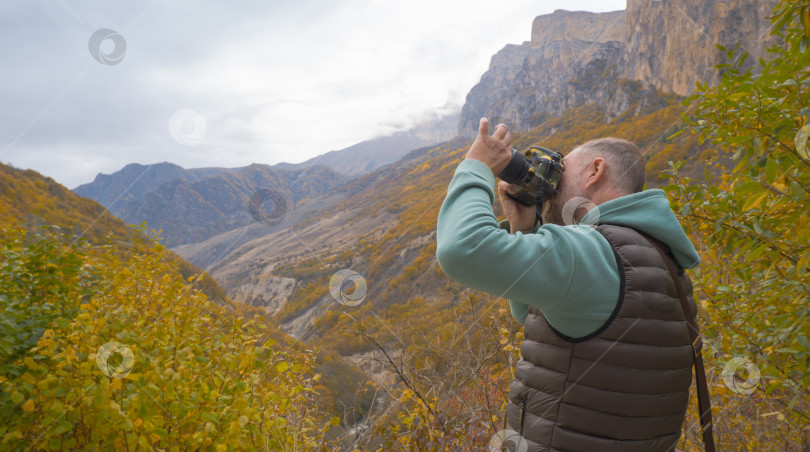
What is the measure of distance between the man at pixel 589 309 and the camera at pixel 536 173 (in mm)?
172

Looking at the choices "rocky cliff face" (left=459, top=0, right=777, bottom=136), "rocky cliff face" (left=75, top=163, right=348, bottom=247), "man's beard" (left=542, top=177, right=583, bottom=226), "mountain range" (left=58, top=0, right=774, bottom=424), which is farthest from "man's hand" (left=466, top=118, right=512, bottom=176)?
"rocky cliff face" (left=75, top=163, right=348, bottom=247)

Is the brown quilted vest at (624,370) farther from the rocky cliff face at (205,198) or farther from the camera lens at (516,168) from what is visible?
the rocky cliff face at (205,198)

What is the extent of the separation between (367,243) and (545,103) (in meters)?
53.3

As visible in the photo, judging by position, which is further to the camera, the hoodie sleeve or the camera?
the camera

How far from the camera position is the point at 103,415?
1397 millimetres

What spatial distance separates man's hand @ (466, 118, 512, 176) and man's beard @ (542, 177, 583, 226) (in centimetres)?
23

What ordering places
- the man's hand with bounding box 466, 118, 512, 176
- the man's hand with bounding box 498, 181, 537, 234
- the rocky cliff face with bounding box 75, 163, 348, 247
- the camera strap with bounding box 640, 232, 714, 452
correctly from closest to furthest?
the camera strap with bounding box 640, 232, 714, 452 → the man's hand with bounding box 466, 118, 512, 176 → the man's hand with bounding box 498, 181, 537, 234 → the rocky cliff face with bounding box 75, 163, 348, 247

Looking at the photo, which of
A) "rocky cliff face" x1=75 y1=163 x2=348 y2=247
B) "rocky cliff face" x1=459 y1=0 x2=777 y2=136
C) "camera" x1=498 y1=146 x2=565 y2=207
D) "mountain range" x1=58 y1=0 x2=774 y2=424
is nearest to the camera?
"camera" x1=498 y1=146 x2=565 y2=207

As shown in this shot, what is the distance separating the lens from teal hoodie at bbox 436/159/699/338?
0.91m

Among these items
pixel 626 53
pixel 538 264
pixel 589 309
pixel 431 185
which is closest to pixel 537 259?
pixel 538 264

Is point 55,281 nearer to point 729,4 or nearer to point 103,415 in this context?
point 103,415

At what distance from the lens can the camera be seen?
127cm

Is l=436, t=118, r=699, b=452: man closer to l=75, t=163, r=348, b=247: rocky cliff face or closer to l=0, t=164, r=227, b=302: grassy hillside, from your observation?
l=0, t=164, r=227, b=302: grassy hillside

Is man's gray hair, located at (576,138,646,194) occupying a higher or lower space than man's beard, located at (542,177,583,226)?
higher
